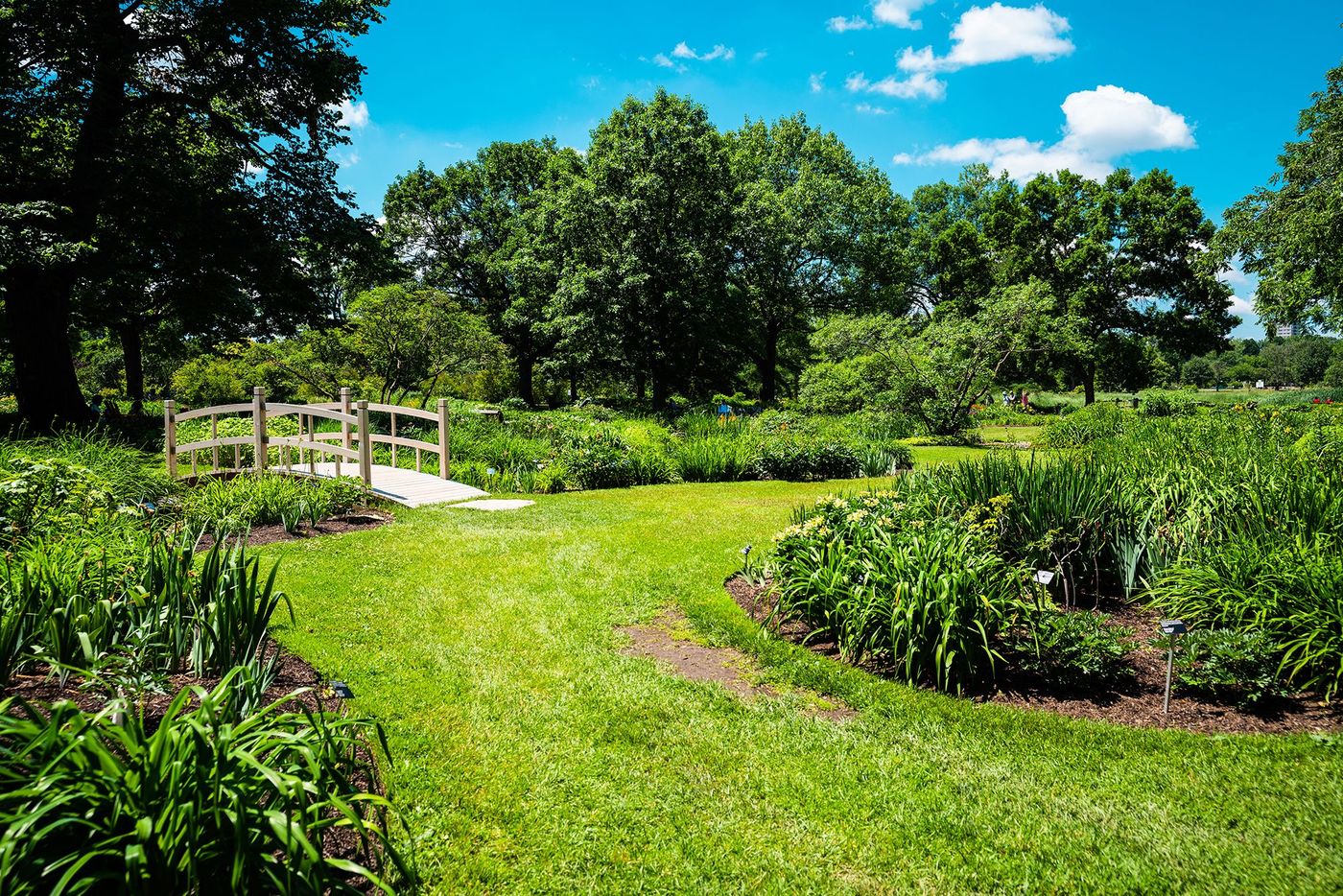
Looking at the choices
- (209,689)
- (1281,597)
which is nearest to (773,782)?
(209,689)

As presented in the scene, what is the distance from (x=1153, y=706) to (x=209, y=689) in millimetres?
4783

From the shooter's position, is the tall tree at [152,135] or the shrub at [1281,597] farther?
the tall tree at [152,135]

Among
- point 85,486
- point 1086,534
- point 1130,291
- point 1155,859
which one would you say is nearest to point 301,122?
point 85,486

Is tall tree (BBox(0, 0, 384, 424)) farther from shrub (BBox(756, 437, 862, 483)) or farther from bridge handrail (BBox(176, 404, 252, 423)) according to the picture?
shrub (BBox(756, 437, 862, 483))

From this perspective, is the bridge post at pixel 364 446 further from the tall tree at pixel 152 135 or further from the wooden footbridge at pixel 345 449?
the tall tree at pixel 152 135

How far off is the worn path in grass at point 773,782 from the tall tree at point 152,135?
14.7 m

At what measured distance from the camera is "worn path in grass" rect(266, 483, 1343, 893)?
2.50 metres

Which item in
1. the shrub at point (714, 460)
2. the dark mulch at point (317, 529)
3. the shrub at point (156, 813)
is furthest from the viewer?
the shrub at point (714, 460)

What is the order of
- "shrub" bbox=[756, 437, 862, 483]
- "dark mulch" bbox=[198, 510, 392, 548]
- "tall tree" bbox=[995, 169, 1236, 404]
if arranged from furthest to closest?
"tall tree" bbox=[995, 169, 1236, 404] < "shrub" bbox=[756, 437, 862, 483] < "dark mulch" bbox=[198, 510, 392, 548]

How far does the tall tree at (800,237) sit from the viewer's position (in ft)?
88.0

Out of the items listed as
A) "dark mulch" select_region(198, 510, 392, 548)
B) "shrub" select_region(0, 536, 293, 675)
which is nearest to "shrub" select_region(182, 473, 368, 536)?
"dark mulch" select_region(198, 510, 392, 548)

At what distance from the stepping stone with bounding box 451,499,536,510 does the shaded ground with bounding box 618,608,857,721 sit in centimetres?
444

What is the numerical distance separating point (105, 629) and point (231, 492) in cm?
516

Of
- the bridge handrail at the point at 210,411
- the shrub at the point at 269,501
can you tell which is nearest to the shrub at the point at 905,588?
the shrub at the point at 269,501
